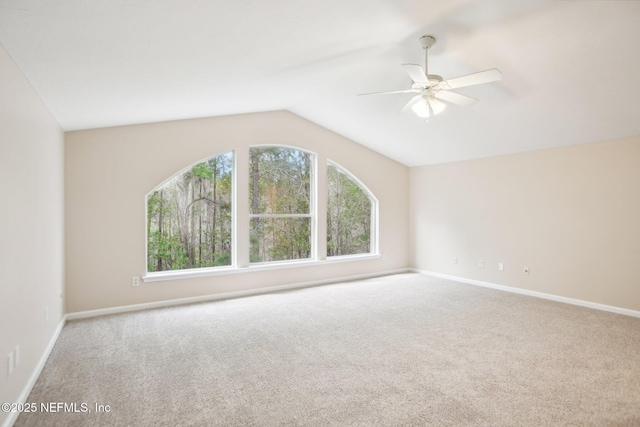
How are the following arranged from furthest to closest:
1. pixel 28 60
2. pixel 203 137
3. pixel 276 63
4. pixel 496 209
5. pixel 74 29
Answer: pixel 496 209, pixel 203 137, pixel 276 63, pixel 28 60, pixel 74 29

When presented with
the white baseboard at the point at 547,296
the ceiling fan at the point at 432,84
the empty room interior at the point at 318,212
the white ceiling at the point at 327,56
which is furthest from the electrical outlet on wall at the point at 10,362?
the white baseboard at the point at 547,296

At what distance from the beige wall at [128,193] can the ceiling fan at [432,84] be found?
107 inches

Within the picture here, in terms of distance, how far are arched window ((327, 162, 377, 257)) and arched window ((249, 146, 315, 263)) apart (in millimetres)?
447

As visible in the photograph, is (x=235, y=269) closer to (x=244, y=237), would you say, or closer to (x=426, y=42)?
(x=244, y=237)

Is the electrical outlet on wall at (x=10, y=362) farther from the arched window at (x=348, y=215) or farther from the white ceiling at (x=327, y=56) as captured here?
the arched window at (x=348, y=215)

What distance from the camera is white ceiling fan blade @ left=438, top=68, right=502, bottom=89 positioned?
2.50 m

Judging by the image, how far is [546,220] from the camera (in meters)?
4.78

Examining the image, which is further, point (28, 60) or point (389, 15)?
point (389, 15)

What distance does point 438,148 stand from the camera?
561 centimetres

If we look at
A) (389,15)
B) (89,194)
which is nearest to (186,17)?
(389,15)

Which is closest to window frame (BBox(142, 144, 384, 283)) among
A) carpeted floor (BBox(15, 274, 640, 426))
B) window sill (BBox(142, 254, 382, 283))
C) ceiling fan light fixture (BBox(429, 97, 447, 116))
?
window sill (BBox(142, 254, 382, 283))

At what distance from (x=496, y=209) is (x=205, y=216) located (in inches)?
174

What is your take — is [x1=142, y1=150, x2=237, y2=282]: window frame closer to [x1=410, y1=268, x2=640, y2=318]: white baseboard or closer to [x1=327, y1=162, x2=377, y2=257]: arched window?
[x1=327, y1=162, x2=377, y2=257]: arched window

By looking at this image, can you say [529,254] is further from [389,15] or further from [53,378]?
[53,378]
